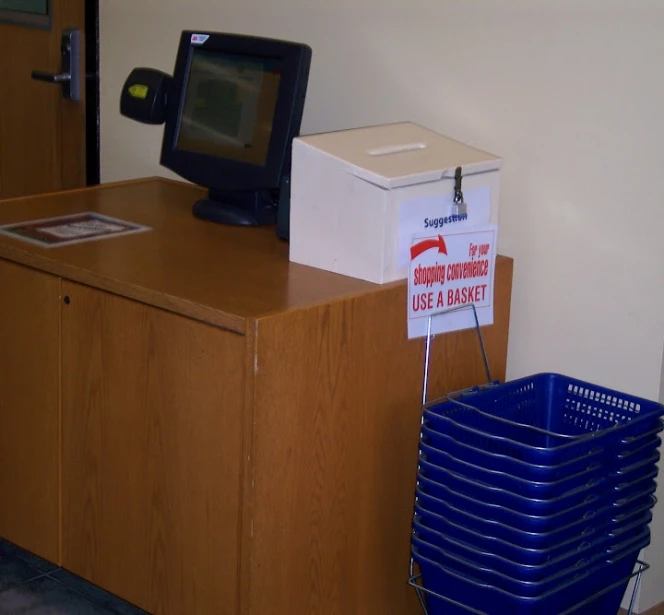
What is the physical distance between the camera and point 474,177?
1799 mm

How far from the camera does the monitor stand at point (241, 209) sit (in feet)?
6.80

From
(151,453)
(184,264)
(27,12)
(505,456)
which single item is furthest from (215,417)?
(27,12)

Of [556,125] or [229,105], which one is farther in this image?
[229,105]

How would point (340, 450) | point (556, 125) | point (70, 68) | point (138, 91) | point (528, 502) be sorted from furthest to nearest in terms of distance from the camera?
point (70, 68) < point (138, 91) < point (556, 125) < point (340, 450) < point (528, 502)

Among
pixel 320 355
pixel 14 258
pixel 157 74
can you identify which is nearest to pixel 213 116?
pixel 157 74

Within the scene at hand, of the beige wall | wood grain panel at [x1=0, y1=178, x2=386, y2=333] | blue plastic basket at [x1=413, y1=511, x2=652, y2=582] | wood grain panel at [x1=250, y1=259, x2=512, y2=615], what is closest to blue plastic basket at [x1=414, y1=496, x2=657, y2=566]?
blue plastic basket at [x1=413, y1=511, x2=652, y2=582]

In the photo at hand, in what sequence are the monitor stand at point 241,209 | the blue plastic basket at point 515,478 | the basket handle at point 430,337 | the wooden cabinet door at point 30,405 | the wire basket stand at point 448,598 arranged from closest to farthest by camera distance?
the blue plastic basket at point 515,478 < the wire basket stand at point 448,598 < the basket handle at point 430,337 < the wooden cabinet door at point 30,405 < the monitor stand at point 241,209

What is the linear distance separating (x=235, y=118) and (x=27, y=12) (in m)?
1.04

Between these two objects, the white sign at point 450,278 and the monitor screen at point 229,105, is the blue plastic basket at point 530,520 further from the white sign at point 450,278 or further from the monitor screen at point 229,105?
the monitor screen at point 229,105

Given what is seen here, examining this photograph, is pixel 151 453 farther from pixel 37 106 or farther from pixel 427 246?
pixel 37 106

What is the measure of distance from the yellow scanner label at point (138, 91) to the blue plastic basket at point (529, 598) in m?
1.09

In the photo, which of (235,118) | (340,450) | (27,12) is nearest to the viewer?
(340,450)

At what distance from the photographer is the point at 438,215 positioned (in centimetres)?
176

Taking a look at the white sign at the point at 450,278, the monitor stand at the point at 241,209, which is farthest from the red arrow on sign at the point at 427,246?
the monitor stand at the point at 241,209
